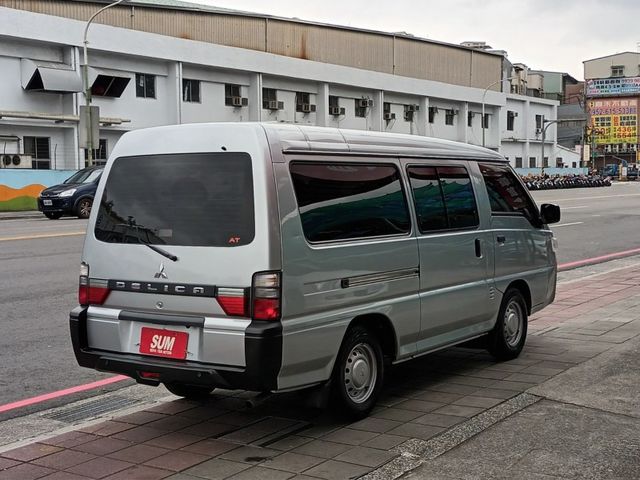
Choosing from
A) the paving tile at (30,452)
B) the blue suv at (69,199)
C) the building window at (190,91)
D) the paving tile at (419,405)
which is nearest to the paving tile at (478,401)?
the paving tile at (419,405)

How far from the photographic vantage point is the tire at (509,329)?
6977 millimetres

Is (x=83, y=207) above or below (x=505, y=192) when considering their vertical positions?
below

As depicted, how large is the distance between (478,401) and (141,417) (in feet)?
7.81

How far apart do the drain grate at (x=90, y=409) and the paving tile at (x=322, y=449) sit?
67.8 inches

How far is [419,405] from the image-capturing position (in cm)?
580

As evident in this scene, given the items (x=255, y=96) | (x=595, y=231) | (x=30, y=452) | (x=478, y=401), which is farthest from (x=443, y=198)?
(x=255, y=96)

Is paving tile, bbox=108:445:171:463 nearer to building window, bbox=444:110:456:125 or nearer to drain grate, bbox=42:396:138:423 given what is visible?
drain grate, bbox=42:396:138:423

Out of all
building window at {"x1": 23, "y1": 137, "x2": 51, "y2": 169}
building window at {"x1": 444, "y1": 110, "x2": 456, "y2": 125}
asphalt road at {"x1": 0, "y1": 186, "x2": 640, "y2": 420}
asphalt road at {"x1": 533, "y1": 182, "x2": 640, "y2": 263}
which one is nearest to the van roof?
asphalt road at {"x1": 0, "y1": 186, "x2": 640, "y2": 420}

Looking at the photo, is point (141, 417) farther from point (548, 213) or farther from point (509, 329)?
point (548, 213)

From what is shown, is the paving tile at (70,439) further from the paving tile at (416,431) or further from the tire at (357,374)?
the paving tile at (416,431)

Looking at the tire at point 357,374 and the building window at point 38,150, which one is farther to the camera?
the building window at point 38,150

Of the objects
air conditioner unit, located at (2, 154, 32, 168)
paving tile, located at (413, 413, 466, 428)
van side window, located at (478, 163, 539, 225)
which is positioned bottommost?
paving tile, located at (413, 413, 466, 428)

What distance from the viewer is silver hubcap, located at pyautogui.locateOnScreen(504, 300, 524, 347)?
23.4 feet

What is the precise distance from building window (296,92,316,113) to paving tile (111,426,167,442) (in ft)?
150
